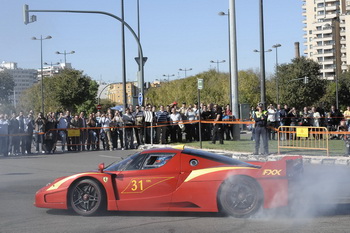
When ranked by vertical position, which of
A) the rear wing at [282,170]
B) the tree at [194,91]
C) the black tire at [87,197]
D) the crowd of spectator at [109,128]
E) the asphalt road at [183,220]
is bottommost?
the asphalt road at [183,220]

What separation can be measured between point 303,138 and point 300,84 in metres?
68.4

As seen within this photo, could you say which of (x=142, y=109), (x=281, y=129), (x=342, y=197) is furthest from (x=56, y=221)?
(x=142, y=109)

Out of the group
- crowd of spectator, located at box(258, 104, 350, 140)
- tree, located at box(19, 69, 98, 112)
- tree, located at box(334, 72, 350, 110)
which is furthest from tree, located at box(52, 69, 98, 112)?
crowd of spectator, located at box(258, 104, 350, 140)

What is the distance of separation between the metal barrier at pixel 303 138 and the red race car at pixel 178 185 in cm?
1016

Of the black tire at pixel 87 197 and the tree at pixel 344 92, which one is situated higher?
the tree at pixel 344 92

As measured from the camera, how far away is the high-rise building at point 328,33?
142 m

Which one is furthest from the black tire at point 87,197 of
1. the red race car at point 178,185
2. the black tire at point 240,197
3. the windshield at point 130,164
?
the black tire at point 240,197

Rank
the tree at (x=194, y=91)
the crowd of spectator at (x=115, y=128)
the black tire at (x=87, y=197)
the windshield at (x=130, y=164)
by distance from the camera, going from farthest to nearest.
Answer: the tree at (x=194, y=91), the crowd of spectator at (x=115, y=128), the windshield at (x=130, y=164), the black tire at (x=87, y=197)

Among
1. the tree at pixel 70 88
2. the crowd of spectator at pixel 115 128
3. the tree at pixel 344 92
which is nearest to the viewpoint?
the crowd of spectator at pixel 115 128

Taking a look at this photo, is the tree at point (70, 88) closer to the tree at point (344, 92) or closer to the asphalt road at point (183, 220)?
the tree at point (344, 92)

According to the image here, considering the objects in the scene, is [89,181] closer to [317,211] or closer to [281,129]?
[317,211]

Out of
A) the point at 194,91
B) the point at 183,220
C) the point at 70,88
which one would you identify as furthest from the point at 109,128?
the point at 194,91

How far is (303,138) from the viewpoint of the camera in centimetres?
1956

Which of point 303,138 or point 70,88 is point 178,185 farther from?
point 70,88
